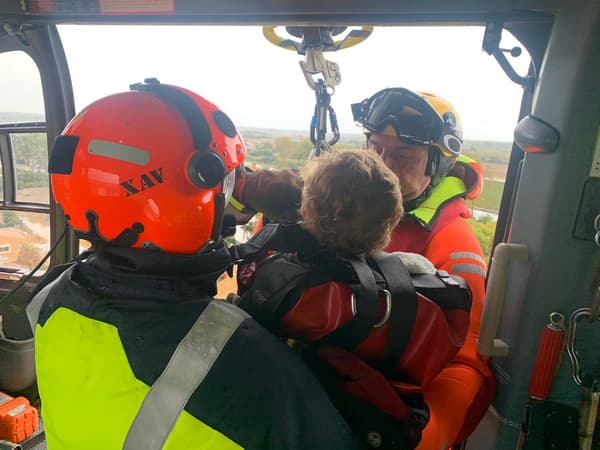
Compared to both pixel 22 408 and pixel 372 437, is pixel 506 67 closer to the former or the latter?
pixel 372 437

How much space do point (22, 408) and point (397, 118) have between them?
9.82 ft

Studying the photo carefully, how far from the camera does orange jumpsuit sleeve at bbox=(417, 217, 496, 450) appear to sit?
1242mm

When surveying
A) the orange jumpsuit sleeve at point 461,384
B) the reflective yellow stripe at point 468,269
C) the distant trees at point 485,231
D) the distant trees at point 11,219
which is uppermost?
the distant trees at point 485,231

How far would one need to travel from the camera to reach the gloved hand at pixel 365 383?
40.6 inches

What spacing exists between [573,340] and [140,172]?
1.29 meters

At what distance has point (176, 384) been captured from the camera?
2.97 feet

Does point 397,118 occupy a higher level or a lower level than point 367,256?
higher

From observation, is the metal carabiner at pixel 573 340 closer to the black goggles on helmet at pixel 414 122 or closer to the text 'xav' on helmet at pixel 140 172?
the black goggles on helmet at pixel 414 122

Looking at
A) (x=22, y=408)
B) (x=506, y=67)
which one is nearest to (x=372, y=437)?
(x=506, y=67)

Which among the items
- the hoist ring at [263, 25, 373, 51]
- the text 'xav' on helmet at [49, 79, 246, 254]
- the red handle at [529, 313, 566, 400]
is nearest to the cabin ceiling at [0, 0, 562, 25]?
the hoist ring at [263, 25, 373, 51]

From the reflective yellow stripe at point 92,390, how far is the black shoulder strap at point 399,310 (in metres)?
0.46

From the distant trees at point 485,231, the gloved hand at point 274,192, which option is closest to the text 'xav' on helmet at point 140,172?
the gloved hand at point 274,192

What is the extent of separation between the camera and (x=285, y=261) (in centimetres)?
112

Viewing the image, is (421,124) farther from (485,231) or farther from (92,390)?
(92,390)
